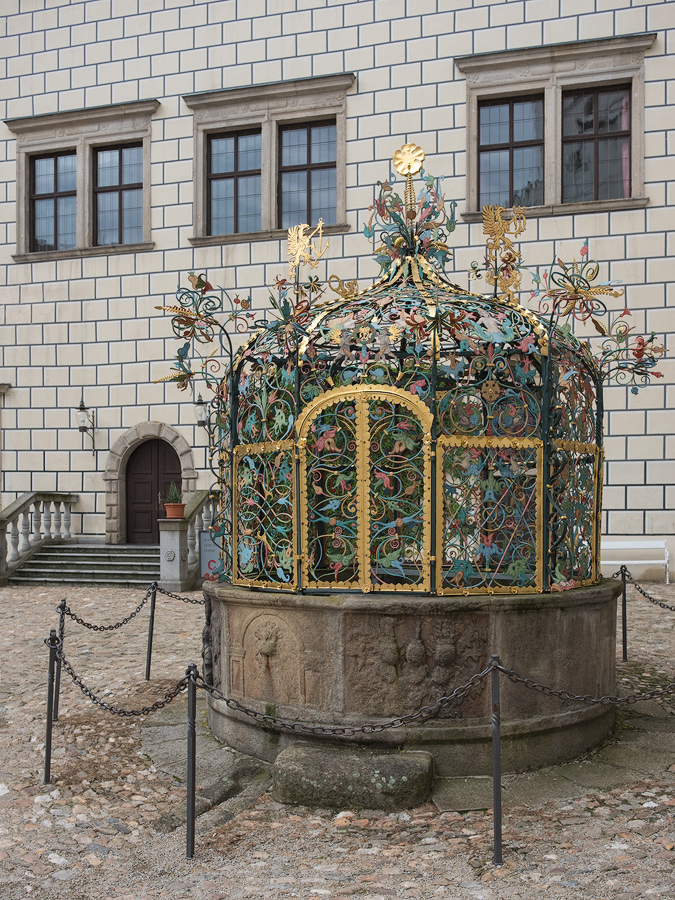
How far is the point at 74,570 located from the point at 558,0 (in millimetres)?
11632

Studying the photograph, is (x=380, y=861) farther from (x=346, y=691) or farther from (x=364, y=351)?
(x=364, y=351)

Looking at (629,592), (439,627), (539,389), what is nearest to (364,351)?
(539,389)

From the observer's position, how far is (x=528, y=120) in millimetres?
14289

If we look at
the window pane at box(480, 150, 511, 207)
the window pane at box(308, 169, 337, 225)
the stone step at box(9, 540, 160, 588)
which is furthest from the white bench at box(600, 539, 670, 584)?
the window pane at box(308, 169, 337, 225)

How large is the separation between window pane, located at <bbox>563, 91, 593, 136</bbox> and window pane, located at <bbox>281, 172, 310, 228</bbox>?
436 centimetres

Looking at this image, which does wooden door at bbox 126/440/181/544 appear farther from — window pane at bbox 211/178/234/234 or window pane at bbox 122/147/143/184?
window pane at bbox 122/147/143/184

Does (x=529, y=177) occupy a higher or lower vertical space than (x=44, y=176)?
lower

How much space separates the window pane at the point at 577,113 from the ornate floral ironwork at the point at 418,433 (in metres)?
8.81

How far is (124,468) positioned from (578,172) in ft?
29.8

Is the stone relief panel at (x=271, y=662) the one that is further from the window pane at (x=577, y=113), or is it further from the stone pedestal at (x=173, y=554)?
the window pane at (x=577, y=113)

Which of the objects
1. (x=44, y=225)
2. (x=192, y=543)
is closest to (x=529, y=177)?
(x=192, y=543)

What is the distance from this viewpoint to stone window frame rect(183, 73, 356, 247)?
14891 millimetres

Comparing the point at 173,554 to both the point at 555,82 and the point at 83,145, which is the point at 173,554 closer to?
the point at 83,145

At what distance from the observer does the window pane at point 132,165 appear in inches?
640
